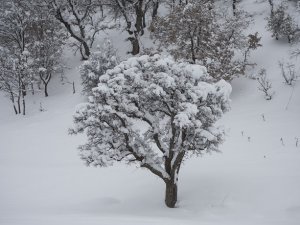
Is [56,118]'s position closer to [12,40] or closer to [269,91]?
[12,40]

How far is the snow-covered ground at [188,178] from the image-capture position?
1266 cm

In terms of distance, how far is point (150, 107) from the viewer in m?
12.9

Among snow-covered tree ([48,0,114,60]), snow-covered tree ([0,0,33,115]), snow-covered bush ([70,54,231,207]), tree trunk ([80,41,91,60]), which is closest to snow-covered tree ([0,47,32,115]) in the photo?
snow-covered tree ([0,0,33,115])

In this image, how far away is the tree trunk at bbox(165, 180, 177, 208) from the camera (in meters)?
13.7

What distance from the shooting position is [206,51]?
26438 mm

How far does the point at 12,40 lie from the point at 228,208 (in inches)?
1174

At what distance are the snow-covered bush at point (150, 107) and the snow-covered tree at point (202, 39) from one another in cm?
1315

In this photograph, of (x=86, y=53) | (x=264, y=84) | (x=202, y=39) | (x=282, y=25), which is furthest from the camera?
(x=86, y=53)

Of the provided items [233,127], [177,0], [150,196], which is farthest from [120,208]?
[177,0]

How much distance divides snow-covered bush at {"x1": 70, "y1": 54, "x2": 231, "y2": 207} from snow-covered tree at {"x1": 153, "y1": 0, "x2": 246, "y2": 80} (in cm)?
1315

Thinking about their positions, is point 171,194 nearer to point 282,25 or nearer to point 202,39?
point 202,39

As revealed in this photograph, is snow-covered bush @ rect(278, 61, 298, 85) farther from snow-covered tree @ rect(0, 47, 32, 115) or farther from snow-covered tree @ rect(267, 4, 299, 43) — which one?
snow-covered tree @ rect(0, 47, 32, 115)

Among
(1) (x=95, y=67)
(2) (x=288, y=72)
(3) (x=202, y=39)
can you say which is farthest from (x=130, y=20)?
(2) (x=288, y=72)

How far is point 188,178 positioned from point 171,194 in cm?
295
